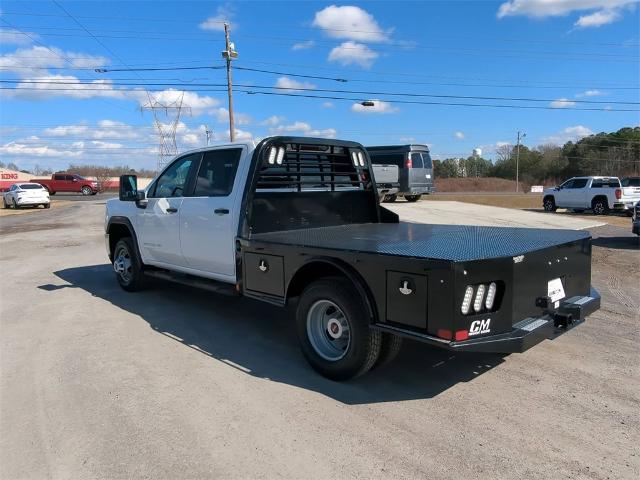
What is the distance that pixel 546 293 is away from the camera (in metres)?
4.03

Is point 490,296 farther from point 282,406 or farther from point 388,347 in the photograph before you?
point 282,406

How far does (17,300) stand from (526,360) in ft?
22.6

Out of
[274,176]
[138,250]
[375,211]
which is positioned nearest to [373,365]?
[274,176]

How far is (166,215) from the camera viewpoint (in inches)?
257

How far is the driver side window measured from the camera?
6.42 metres

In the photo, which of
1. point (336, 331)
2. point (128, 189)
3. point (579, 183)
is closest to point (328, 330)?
point (336, 331)

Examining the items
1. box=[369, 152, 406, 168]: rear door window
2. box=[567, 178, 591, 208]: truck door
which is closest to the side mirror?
box=[369, 152, 406, 168]: rear door window

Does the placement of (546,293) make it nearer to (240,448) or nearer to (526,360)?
(526,360)

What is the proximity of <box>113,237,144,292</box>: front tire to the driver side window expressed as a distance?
103 cm

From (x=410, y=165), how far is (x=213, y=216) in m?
19.5

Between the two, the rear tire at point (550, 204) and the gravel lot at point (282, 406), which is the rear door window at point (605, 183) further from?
the gravel lot at point (282, 406)

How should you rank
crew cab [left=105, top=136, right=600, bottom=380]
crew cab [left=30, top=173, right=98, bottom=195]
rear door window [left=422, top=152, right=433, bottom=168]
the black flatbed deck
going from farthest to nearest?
crew cab [left=30, top=173, right=98, bottom=195], rear door window [left=422, top=152, right=433, bottom=168], the black flatbed deck, crew cab [left=105, top=136, right=600, bottom=380]

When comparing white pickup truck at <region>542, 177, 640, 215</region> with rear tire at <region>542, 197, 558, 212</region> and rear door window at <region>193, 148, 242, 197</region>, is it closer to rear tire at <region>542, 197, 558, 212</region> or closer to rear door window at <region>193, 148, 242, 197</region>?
rear tire at <region>542, 197, 558, 212</region>

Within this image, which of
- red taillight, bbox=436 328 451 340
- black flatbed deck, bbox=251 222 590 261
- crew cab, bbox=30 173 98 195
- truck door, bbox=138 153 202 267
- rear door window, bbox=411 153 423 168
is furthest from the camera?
crew cab, bbox=30 173 98 195
